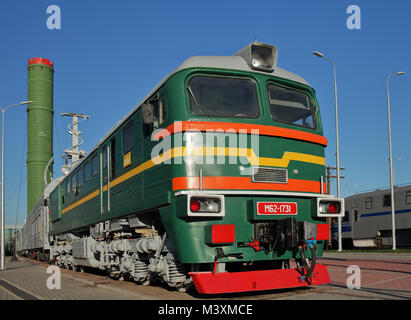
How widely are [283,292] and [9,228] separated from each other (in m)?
93.9

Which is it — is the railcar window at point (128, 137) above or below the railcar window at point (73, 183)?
above

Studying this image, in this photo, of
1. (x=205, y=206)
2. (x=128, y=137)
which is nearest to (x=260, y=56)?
(x=205, y=206)

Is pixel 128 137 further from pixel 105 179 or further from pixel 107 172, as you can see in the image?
pixel 105 179

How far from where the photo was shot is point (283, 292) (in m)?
8.07

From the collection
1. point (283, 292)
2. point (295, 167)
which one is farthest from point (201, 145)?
point (283, 292)

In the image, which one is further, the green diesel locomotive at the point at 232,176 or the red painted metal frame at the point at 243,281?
the green diesel locomotive at the point at 232,176

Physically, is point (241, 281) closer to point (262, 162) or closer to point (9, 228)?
point (262, 162)

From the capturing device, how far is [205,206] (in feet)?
23.2

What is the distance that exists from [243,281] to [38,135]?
212 feet

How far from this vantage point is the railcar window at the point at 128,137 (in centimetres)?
959
